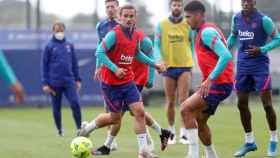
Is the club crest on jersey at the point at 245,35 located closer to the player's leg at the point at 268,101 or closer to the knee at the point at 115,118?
the player's leg at the point at 268,101

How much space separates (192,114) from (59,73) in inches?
255

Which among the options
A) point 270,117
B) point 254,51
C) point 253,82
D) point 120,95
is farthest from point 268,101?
point 120,95

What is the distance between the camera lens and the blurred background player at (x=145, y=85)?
1330 centimetres

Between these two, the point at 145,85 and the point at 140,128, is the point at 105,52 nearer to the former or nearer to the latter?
the point at 140,128

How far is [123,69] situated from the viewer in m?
12.3

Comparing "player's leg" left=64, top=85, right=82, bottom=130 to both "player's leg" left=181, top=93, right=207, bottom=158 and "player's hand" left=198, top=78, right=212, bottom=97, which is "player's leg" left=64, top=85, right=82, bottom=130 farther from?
"player's hand" left=198, top=78, right=212, bottom=97

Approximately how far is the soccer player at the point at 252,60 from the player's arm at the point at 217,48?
1.74 metres

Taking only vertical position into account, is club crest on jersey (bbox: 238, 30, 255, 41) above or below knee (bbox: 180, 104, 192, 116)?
above

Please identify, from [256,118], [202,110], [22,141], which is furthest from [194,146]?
[256,118]

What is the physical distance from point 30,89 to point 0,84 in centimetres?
99

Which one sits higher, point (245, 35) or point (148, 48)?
point (245, 35)

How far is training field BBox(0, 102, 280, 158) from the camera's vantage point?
13.8m

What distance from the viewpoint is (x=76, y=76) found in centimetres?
1797

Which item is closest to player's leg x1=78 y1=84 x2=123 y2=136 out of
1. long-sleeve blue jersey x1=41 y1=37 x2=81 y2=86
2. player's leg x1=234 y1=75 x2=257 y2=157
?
player's leg x1=234 y1=75 x2=257 y2=157
